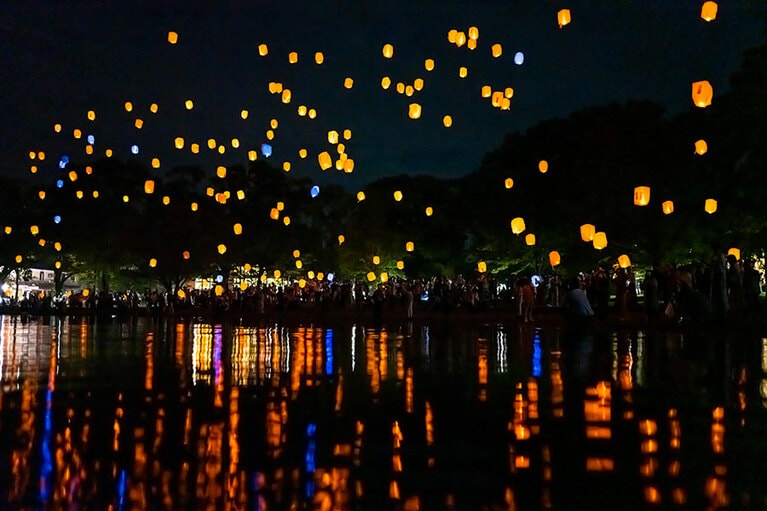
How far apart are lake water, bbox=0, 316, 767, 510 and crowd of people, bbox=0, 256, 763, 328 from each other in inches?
309

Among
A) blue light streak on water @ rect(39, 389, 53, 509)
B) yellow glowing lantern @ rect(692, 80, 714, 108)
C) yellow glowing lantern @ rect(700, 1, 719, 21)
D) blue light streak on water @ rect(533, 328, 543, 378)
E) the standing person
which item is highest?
yellow glowing lantern @ rect(700, 1, 719, 21)

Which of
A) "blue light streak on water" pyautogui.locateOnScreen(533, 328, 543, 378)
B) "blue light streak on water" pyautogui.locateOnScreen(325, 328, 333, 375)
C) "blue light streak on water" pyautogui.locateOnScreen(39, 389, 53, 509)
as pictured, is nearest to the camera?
"blue light streak on water" pyautogui.locateOnScreen(39, 389, 53, 509)

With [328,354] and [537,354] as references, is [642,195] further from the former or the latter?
[328,354]

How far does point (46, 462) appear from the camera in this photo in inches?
281

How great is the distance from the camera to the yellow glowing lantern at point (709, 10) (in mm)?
22041

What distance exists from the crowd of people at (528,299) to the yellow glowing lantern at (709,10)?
19.3ft

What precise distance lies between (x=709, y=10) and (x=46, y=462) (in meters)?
19.6

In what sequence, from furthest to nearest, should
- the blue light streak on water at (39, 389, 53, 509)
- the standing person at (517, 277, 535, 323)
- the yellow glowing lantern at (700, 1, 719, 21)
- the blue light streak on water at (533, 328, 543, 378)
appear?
1. the standing person at (517, 277, 535, 323)
2. the yellow glowing lantern at (700, 1, 719, 21)
3. the blue light streak on water at (533, 328, 543, 378)
4. the blue light streak on water at (39, 389, 53, 509)

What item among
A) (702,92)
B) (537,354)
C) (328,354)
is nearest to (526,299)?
(702,92)

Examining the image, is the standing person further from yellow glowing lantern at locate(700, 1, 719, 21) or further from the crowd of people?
yellow glowing lantern at locate(700, 1, 719, 21)

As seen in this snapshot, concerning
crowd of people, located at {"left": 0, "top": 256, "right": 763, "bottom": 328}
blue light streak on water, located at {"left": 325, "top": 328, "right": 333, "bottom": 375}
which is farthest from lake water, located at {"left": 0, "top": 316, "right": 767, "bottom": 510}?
crowd of people, located at {"left": 0, "top": 256, "right": 763, "bottom": 328}

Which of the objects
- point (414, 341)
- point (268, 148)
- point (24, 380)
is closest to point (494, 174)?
point (268, 148)

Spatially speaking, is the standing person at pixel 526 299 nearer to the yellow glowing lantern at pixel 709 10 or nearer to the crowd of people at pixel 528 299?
the crowd of people at pixel 528 299

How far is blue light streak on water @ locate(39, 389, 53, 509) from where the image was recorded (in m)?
6.09
